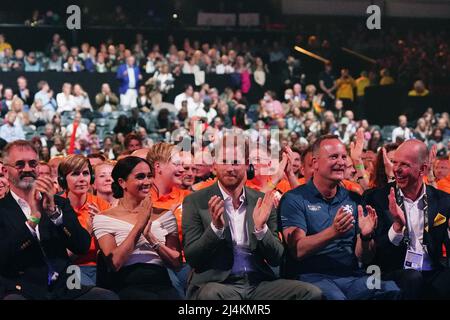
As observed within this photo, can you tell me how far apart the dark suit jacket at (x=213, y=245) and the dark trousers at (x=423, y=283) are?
35.7 inches

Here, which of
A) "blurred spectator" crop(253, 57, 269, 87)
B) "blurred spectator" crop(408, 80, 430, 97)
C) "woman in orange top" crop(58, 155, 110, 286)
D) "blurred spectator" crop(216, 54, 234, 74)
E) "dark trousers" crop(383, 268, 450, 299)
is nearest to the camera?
"dark trousers" crop(383, 268, 450, 299)

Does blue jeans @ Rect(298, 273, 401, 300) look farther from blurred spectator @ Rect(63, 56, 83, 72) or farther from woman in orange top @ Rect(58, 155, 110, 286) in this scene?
blurred spectator @ Rect(63, 56, 83, 72)

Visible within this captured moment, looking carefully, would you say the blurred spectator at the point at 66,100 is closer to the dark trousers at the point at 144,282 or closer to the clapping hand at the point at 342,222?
the dark trousers at the point at 144,282

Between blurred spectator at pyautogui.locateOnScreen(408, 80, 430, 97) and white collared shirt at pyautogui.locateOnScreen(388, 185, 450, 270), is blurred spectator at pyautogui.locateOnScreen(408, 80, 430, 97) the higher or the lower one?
the higher one

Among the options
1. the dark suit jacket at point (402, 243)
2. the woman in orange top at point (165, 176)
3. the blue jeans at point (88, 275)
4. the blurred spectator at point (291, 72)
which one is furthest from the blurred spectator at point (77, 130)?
the dark suit jacket at point (402, 243)

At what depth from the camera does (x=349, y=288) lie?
6.46 metres

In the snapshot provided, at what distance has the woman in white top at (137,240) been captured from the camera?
621 centimetres

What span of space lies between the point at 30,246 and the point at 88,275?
0.72 meters

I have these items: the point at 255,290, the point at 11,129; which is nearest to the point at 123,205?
the point at 255,290

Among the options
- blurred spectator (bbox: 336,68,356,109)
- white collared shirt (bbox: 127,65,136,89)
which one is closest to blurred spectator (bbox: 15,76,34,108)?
white collared shirt (bbox: 127,65,136,89)

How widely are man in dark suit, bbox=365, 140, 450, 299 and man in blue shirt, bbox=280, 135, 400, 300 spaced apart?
9.0 inches

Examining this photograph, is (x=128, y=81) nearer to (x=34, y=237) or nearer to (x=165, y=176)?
(x=165, y=176)

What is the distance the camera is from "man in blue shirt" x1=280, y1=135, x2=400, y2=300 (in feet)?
20.9
